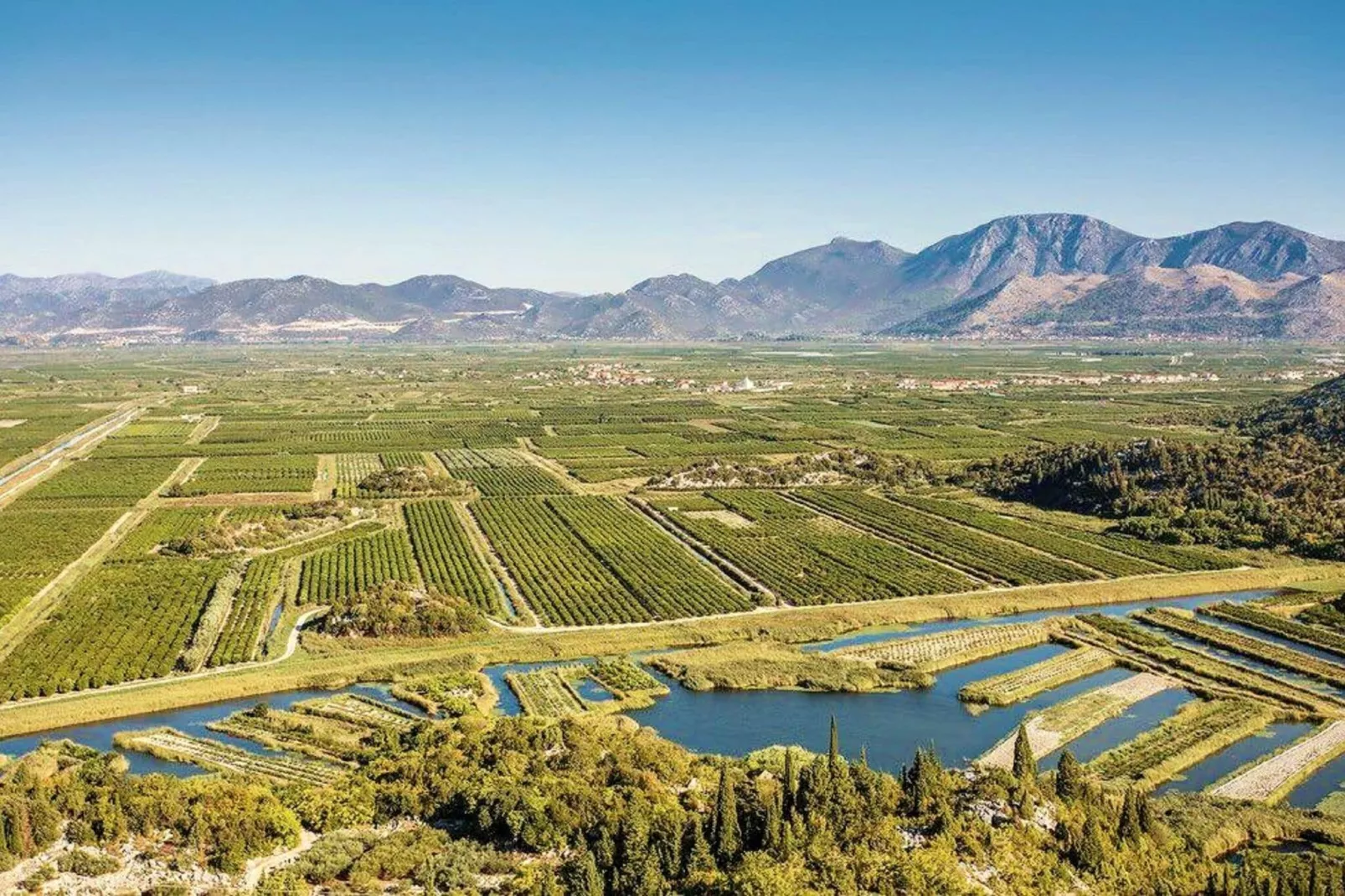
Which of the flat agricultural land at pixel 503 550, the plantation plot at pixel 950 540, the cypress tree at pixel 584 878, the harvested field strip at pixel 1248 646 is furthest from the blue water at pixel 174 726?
the harvested field strip at pixel 1248 646

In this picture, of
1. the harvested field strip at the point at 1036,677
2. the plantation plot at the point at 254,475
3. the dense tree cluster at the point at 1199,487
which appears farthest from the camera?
the plantation plot at the point at 254,475

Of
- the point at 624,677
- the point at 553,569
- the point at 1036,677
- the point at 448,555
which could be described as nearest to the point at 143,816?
the point at 624,677

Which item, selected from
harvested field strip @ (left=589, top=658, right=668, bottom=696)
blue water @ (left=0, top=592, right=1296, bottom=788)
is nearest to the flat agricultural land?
blue water @ (left=0, top=592, right=1296, bottom=788)

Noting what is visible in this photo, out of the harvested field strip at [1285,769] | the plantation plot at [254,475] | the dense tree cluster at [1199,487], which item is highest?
the dense tree cluster at [1199,487]

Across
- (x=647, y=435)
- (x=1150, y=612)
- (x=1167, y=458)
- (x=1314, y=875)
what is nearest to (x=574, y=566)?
(x=1150, y=612)

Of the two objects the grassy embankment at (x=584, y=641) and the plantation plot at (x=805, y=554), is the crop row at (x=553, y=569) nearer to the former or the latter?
the grassy embankment at (x=584, y=641)

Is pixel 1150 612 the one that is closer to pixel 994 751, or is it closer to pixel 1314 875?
pixel 994 751
